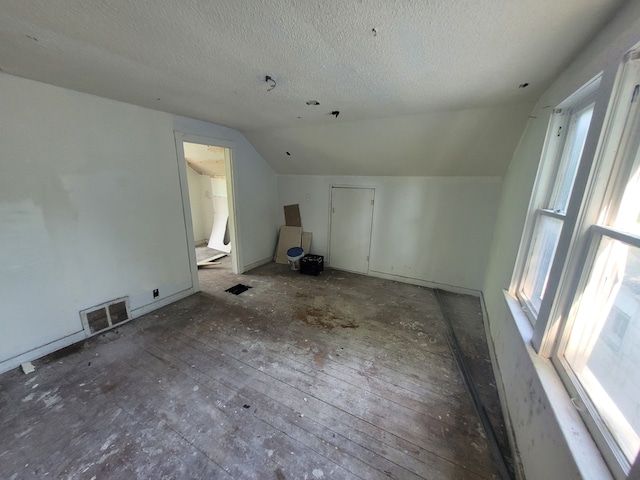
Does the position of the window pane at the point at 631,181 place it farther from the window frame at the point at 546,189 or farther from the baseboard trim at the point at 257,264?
the baseboard trim at the point at 257,264

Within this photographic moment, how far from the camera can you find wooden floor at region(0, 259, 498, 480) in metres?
1.30

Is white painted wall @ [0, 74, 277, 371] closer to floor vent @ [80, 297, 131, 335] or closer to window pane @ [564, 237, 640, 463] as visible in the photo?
floor vent @ [80, 297, 131, 335]

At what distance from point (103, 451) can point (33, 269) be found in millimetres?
1587

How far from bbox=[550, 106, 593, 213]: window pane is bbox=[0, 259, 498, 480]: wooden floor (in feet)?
4.84

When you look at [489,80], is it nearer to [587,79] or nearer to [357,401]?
[587,79]

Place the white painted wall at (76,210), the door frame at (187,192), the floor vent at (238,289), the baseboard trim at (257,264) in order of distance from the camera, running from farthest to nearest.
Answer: the baseboard trim at (257,264), the floor vent at (238,289), the door frame at (187,192), the white painted wall at (76,210)

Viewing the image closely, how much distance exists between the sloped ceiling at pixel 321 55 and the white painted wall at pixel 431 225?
70 centimetres

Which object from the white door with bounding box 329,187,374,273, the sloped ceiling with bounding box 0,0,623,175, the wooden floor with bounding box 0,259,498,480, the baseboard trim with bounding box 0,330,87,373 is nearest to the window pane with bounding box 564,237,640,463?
the wooden floor with bounding box 0,259,498,480

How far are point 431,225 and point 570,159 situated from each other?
1954 mm

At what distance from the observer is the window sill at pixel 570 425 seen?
2.48ft

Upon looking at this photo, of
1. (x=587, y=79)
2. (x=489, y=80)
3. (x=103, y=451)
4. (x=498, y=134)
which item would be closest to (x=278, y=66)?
(x=489, y=80)

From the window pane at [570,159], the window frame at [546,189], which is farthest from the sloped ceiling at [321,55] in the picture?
the window pane at [570,159]

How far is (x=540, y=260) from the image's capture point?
1.68 meters

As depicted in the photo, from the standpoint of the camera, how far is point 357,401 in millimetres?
1684
